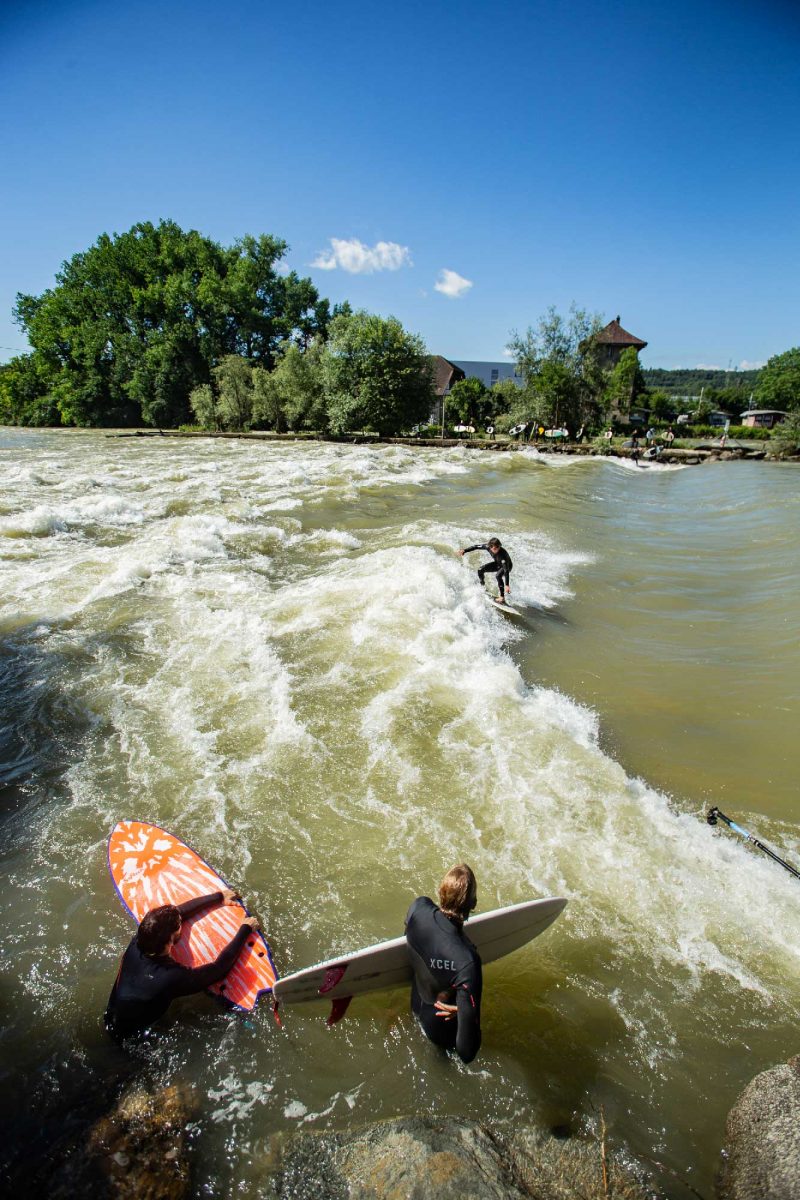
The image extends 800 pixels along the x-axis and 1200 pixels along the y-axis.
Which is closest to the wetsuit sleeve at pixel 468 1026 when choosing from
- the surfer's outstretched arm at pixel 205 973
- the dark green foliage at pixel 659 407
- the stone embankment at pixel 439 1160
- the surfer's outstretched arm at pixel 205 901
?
the stone embankment at pixel 439 1160

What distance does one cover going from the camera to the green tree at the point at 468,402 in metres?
56.9

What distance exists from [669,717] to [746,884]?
2449 mm

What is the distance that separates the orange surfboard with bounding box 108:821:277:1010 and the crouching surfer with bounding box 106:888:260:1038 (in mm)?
137

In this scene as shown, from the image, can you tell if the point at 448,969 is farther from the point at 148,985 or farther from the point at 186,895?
the point at 186,895

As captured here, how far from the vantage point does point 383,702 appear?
252 inches

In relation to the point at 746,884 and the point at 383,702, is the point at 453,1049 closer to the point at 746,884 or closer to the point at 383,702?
the point at 746,884

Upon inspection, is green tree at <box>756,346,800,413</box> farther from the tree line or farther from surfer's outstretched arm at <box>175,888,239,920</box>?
surfer's outstretched arm at <box>175,888,239,920</box>

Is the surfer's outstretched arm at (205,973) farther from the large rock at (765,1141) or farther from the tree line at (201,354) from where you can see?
the tree line at (201,354)

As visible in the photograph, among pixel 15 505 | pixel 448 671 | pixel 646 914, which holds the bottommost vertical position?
pixel 646 914

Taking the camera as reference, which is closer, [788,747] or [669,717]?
[788,747]

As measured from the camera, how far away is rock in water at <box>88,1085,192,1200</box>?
2.27 m

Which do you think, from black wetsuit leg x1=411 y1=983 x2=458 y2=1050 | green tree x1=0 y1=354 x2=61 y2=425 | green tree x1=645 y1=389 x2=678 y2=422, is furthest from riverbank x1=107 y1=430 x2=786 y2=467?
green tree x1=645 y1=389 x2=678 y2=422

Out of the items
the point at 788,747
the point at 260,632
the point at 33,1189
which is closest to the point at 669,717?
the point at 788,747

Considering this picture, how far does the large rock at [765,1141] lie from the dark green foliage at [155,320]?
2406 inches
